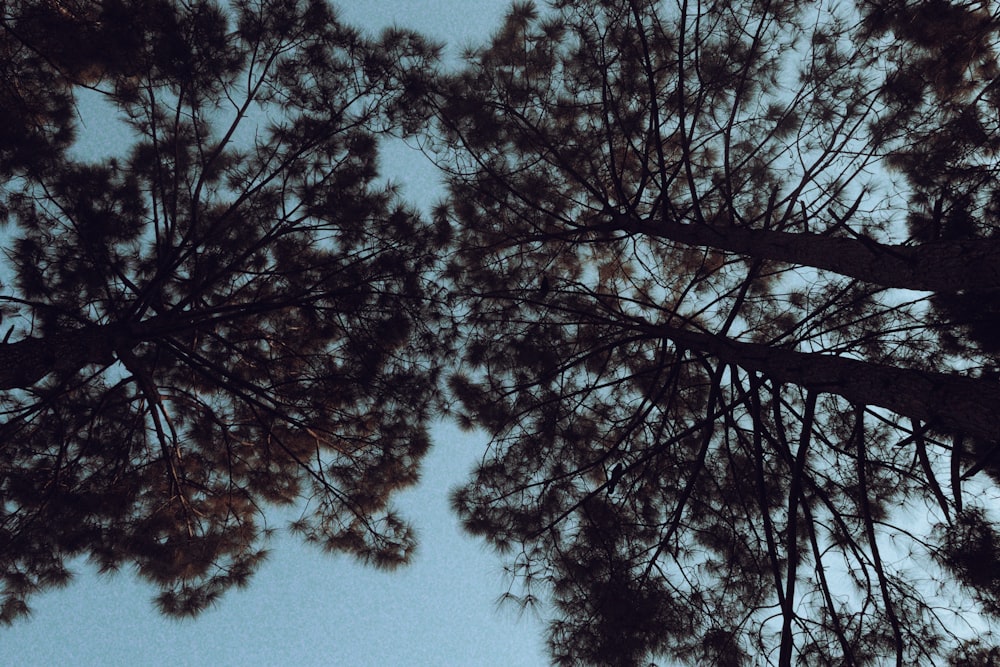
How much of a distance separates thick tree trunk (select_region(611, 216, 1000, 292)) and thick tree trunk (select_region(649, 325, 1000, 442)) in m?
0.46

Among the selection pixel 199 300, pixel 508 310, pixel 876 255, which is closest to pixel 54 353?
pixel 199 300

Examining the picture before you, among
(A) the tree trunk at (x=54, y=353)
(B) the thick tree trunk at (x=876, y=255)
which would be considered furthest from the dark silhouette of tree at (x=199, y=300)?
(B) the thick tree trunk at (x=876, y=255)

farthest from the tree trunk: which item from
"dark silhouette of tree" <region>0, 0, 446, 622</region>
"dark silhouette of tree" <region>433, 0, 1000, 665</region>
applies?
"dark silhouette of tree" <region>433, 0, 1000, 665</region>

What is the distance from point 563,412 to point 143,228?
3815 millimetres

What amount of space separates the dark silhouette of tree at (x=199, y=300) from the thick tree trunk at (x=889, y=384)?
2640mm

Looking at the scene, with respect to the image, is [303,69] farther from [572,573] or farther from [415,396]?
[572,573]

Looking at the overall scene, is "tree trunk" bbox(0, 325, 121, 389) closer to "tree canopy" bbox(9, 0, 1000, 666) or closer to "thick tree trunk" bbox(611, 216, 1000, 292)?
"tree canopy" bbox(9, 0, 1000, 666)

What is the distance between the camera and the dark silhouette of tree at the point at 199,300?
451 centimetres

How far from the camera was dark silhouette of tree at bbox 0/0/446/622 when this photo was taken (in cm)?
451

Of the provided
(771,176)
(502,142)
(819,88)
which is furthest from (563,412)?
(819,88)

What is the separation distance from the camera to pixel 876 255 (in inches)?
126

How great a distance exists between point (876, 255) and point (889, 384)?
0.68m

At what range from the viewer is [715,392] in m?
4.30

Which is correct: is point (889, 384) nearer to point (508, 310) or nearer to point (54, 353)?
point (508, 310)
